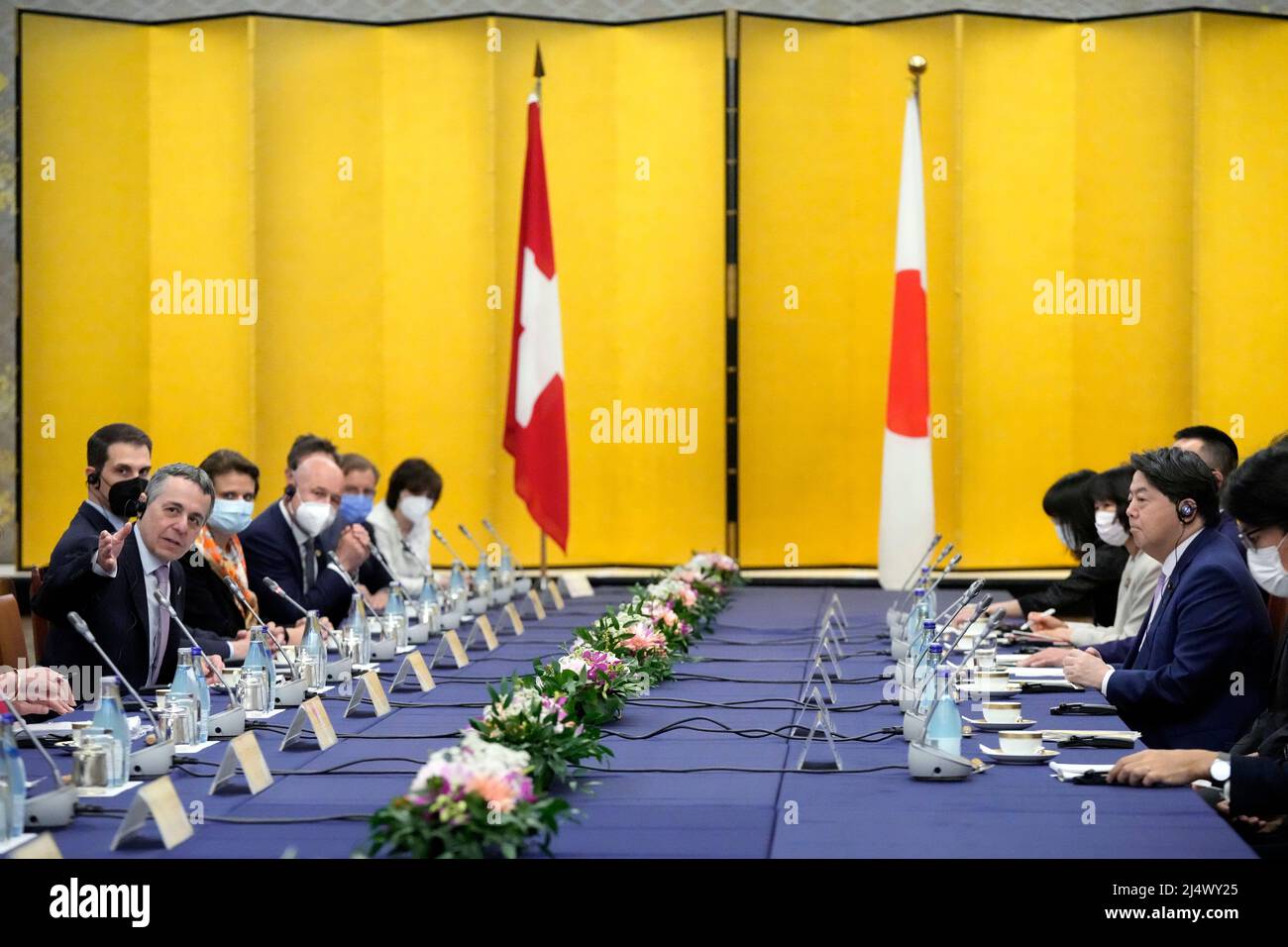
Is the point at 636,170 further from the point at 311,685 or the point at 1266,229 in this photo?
the point at 311,685

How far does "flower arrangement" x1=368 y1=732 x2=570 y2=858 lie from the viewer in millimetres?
1997

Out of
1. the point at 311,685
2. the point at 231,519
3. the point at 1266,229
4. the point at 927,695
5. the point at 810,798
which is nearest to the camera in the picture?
the point at 810,798

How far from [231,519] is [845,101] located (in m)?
5.24

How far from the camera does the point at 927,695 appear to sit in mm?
3186

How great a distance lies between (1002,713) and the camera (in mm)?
3254

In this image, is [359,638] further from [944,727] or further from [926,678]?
[944,727]

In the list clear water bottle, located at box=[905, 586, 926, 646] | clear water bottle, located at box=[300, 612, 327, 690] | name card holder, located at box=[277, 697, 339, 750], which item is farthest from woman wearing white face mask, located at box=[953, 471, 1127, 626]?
name card holder, located at box=[277, 697, 339, 750]

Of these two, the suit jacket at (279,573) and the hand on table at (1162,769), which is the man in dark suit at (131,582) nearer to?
the suit jacket at (279,573)

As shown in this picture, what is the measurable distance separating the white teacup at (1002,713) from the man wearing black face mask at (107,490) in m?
2.03

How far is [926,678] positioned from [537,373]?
14.5ft

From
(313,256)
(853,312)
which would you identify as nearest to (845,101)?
(853,312)

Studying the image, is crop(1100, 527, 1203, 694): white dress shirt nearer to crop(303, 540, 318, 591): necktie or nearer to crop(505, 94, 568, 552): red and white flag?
crop(303, 540, 318, 591): necktie

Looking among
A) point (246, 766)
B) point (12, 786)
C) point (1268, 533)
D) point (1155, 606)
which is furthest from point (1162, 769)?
point (12, 786)

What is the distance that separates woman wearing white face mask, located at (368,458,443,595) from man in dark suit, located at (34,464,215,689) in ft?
8.95
